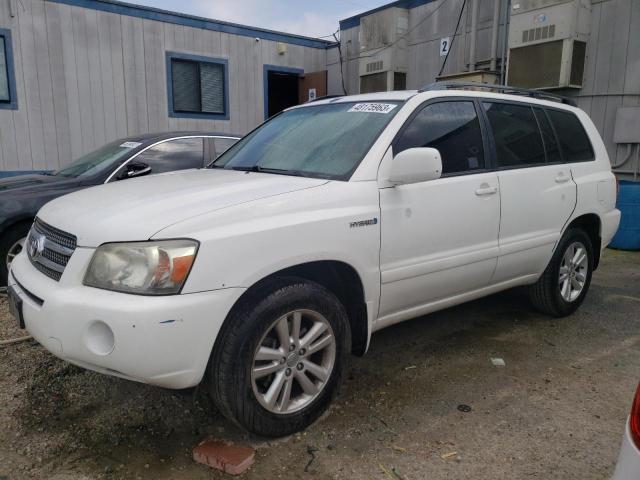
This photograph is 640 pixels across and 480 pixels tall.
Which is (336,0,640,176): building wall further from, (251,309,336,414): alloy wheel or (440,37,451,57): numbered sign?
(251,309,336,414): alloy wheel

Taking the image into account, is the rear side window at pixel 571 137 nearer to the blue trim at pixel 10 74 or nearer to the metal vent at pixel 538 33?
the metal vent at pixel 538 33

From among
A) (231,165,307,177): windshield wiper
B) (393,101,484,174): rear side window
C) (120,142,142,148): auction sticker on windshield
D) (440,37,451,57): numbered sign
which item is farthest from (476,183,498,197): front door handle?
(440,37,451,57): numbered sign

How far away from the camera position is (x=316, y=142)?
331cm

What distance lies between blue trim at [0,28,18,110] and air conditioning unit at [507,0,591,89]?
8568mm

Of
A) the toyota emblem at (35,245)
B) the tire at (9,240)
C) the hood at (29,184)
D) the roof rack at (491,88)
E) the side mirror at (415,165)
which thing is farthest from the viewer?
the hood at (29,184)

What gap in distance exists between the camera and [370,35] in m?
11.5

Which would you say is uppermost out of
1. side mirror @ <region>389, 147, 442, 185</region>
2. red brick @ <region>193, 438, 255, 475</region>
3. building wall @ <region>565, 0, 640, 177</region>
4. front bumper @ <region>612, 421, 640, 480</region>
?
building wall @ <region>565, 0, 640, 177</region>

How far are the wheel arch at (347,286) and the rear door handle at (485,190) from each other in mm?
1108

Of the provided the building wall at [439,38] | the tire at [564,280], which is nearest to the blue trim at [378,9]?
the building wall at [439,38]

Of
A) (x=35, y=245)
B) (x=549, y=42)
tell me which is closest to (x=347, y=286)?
(x=35, y=245)

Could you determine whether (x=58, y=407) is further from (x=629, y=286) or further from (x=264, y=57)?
(x=264, y=57)

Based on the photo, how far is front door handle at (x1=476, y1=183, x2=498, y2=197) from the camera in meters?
3.42

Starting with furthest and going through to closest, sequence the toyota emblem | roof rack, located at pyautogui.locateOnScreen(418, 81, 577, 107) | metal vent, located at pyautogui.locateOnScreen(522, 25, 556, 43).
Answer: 1. metal vent, located at pyautogui.locateOnScreen(522, 25, 556, 43)
2. roof rack, located at pyautogui.locateOnScreen(418, 81, 577, 107)
3. the toyota emblem

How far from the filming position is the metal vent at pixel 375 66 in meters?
11.1
